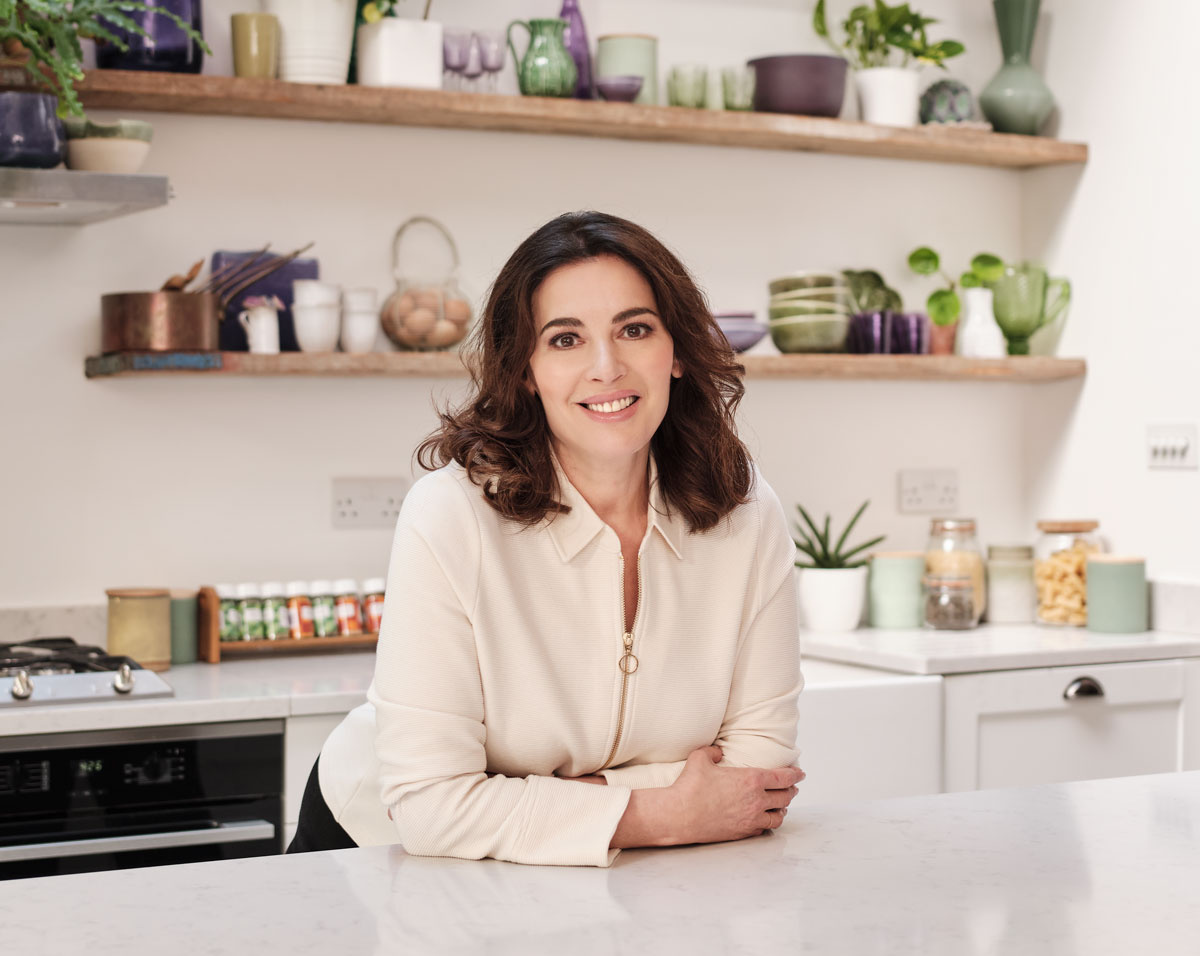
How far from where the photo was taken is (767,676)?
5.01 feet

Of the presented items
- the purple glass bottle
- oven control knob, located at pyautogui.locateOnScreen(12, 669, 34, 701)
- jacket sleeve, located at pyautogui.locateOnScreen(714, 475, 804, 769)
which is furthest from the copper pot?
jacket sleeve, located at pyautogui.locateOnScreen(714, 475, 804, 769)

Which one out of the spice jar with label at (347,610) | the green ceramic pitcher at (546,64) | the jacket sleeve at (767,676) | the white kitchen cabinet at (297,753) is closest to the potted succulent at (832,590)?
the spice jar with label at (347,610)

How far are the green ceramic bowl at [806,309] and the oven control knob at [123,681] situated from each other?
1624 mm

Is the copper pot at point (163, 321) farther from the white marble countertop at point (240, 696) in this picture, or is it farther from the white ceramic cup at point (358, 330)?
the white marble countertop at point (240, 696)

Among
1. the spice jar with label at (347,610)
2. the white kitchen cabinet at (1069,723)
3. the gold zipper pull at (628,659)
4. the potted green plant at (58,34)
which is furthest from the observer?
the spice jar with label at (347,610)

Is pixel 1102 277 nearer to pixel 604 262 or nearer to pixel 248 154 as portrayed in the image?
pixel 248 154

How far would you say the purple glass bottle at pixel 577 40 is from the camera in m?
3.01

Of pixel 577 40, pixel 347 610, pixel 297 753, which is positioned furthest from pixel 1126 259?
pixel 297 753

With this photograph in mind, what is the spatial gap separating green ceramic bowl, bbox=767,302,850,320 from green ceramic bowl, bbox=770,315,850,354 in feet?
0.05

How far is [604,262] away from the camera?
150 centimetres

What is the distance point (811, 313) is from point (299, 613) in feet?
4.25

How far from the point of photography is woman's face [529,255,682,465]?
4.84 ft

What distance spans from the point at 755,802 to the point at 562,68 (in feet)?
6.51

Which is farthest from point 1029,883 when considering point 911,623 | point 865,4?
point 865,4
